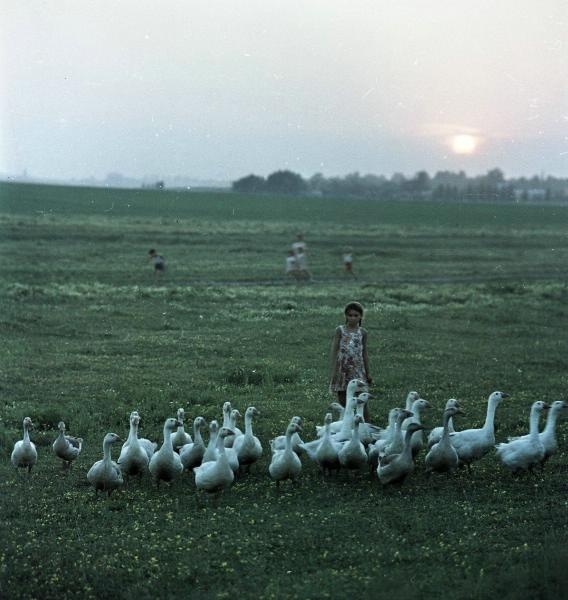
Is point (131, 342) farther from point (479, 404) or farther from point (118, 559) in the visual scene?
point (118, 559)

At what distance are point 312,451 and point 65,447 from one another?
2.88 meters

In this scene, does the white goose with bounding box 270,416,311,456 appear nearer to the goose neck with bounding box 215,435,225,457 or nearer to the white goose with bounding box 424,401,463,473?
the goose neck with bounding box 215,435,225,457

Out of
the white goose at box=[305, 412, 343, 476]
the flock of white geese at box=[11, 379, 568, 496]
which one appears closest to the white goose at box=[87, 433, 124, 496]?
the flock of white geese at box=[11, 379, 568, 496]

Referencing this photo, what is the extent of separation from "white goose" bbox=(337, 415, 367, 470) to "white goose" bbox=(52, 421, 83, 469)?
10.2 feet

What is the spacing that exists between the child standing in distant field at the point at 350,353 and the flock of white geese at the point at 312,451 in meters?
1.29

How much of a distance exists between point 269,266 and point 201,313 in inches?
610

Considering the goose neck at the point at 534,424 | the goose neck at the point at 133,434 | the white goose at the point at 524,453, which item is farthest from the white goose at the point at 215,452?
the goose neck at the point at 534,424

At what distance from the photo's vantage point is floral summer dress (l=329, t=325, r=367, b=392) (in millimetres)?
12984

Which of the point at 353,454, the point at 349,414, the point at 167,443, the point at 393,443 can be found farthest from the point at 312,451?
the point at 167,443

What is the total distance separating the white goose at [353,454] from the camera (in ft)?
35.2

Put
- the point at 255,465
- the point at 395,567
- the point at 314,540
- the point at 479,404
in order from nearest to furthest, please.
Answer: the point at 395,567, the point at 314,540, the point at 255,465, the point at 479,404

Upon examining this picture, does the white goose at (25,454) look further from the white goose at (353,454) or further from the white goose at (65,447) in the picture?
the white goose at (353,454)

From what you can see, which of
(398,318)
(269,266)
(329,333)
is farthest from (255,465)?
(269,266)

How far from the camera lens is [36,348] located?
1953 cm
